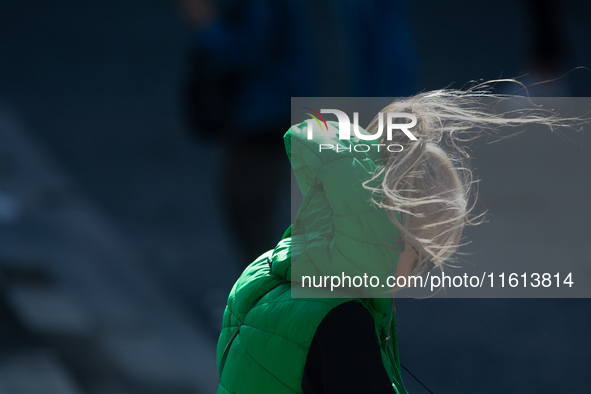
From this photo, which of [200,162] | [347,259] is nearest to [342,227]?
[347,259]

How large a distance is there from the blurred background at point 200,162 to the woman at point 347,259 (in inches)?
57.2

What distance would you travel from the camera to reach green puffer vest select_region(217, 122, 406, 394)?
626mm

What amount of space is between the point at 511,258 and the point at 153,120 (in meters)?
1.83

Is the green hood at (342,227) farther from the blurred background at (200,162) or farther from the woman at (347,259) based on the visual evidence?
the blurred background at (200,162)

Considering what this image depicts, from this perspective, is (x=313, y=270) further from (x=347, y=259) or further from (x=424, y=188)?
(x=424, y=188)

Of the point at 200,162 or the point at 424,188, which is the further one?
the point at 200,162

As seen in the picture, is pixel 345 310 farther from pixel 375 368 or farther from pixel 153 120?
pixel 153 120

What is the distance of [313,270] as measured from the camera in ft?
2.27

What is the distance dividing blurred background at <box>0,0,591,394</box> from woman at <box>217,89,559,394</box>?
1454mm

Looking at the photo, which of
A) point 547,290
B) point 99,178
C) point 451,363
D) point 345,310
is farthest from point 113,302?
point 547,290

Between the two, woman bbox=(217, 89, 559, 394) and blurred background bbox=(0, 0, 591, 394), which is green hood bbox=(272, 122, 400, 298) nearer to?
woman bbox=(217, 89, 559, 394)

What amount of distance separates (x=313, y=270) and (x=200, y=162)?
1.66 m

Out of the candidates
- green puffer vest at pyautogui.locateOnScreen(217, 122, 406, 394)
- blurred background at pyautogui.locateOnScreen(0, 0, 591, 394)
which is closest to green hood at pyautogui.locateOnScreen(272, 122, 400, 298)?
green puffer vest at pyautogui.locateOnScreen(217, 122, 406, 394)

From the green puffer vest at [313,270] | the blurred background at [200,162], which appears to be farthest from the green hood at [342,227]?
the blurred background at [200,162]
